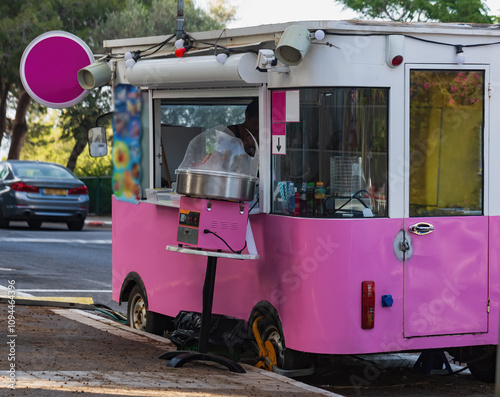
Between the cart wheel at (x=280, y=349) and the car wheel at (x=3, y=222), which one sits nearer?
the cart wheel at (x=280, y=349)

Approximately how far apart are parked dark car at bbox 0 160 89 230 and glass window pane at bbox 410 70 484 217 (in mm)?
14878

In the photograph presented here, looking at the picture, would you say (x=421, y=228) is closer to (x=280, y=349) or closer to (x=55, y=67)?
(x=280, y=349)

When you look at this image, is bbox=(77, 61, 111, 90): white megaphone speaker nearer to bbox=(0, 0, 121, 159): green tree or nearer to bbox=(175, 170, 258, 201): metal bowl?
bbox=(175, 170, 258, 201): metal bowl

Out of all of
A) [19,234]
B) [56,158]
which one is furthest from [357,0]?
[56,158]

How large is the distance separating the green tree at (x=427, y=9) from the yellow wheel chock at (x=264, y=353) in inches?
889

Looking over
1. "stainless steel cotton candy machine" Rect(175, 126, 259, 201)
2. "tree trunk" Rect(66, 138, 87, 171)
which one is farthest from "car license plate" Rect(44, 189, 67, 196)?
"tree trunk" Rect(66, 138, 87, 171)

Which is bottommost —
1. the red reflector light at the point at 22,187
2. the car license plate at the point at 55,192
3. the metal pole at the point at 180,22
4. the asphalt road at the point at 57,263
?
the asphalt road at the point at 57,263

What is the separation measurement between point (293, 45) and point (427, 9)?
2506 cm

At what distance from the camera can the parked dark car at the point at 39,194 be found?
20.9 metres

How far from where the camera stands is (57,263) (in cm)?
1506

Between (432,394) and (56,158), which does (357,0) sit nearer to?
(432,394)

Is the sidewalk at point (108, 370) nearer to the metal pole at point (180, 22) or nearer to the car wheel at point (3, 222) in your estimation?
the metal pole at point (180, 22)

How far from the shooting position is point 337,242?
22.6ft

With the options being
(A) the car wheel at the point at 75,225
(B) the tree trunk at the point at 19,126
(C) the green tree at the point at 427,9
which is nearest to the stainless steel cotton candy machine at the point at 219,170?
(A) the car wheel at the point at 75,225
